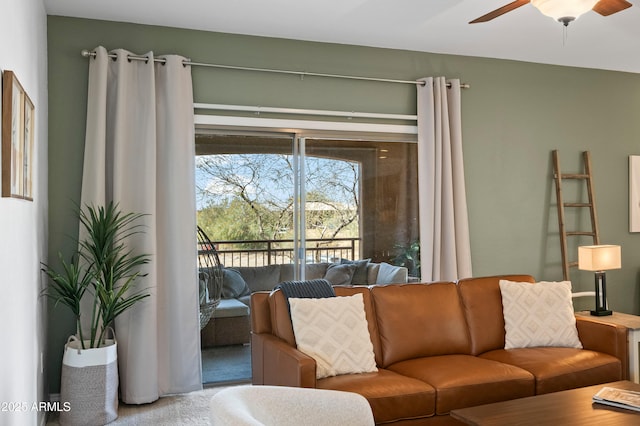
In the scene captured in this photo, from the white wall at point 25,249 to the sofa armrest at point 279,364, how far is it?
3.99 feet

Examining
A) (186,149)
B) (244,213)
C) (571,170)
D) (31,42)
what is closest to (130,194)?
(186,149)

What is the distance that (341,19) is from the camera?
449cm

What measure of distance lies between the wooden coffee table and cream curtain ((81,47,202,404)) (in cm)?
239

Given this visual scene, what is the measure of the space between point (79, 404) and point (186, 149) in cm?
188

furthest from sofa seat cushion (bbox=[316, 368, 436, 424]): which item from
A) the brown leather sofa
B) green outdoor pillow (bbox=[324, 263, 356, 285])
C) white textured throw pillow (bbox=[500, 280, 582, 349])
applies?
green outdoor pillow (bbox=[324, 263, 356, 285])

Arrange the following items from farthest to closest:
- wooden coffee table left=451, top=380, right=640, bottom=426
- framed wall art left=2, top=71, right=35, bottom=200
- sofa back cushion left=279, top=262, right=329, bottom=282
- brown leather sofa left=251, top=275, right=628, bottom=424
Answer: sofa back cushion left=279, top=262, right=329, bottom=282, brown leather sofa left=251, top=275, right=628, bottom=424, wooden coffee table left=451, top=380, right=640, bottom=426, framed wall art left=2, top=71, right=35, bottom=200

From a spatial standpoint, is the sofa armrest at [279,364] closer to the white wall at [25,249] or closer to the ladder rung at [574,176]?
the white wall at [25,249]

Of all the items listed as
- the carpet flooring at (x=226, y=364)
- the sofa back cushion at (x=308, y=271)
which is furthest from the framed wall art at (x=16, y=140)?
the sofa back cushion at (x=308, y=271)

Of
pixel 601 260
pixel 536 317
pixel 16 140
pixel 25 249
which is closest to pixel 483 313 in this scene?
pixel 536 317

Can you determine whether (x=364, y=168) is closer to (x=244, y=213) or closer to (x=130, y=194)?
(x=244, y=213)

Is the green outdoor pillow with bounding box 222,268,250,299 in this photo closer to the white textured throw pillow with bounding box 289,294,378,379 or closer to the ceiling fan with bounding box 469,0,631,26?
the white textured throw pillow with bounding box 289,294,378,379

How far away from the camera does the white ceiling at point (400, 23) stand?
13.7ft

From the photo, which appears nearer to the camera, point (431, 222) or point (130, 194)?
point (130, 194)

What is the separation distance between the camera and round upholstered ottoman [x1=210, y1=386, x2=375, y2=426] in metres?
2.13
